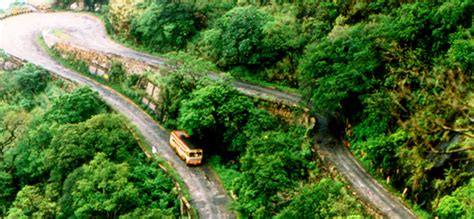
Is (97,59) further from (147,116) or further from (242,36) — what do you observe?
(242,36)

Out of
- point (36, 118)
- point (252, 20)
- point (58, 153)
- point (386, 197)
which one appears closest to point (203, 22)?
point (252, 20)

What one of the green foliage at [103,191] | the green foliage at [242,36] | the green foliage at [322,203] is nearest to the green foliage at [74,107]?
the green foliage at [103,191]

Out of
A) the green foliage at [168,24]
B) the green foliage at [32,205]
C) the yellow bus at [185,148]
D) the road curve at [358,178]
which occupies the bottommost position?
the green foliage at [32,205]

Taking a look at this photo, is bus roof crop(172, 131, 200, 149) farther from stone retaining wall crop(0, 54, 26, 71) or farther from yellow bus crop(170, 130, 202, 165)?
stone retaining wall crop(0, 54, 26, 71)

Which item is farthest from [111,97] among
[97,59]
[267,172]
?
[267,172]

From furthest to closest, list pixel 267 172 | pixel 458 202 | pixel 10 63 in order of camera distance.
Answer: pixel 10 63 < pixel 267 172 < pixel 458 202

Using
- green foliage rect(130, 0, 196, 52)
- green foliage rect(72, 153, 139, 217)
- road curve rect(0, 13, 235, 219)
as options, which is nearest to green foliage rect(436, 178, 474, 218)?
road curve rect(0, 13, 235, 219)

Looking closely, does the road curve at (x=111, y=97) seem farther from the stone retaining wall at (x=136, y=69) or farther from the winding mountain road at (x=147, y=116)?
the stone retaining wall at (x=136, y=69)
